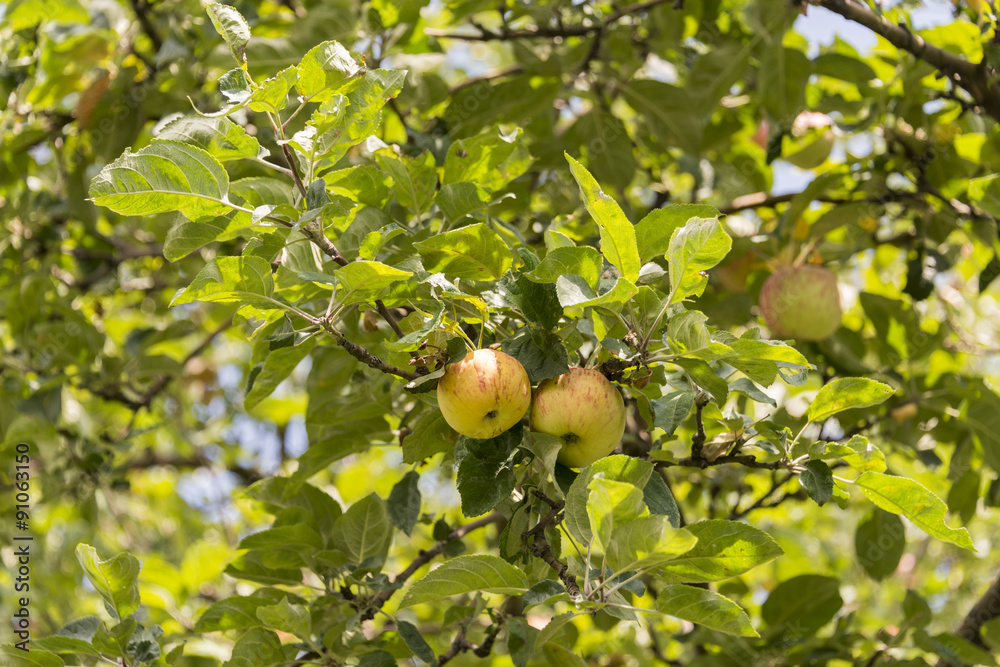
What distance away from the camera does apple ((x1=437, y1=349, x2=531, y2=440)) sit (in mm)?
1214

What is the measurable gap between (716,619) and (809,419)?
0.44 m

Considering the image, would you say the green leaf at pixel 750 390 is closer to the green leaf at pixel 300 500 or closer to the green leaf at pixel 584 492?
the green leaf at pixel 584 492

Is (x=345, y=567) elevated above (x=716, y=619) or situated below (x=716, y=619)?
below

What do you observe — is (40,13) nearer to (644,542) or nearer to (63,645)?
(63,645)

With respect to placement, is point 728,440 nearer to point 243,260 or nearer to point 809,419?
point 809,419

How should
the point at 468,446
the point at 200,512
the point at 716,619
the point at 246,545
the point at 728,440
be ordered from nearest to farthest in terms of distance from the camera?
the point at 716,619
the point at 468,446
the point at 728,440
the point at 246,545
the point at 200,512

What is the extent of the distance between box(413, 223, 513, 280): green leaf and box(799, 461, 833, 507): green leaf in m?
0.62

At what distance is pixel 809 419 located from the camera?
141cm

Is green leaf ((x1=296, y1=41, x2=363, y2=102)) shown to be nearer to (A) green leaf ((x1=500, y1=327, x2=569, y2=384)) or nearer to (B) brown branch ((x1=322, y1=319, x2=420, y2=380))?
(B) brown branch ((x1=322, y1=319, x2=420, y2=380))

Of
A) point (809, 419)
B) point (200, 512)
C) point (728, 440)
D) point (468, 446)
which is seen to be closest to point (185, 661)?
point (468, 446)

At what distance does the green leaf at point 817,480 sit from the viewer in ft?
4.30

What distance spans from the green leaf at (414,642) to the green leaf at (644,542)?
0.58 meters

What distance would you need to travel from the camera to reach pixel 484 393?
1210 millimetres

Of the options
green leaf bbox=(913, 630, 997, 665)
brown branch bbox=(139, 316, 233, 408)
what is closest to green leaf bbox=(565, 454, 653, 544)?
green leaf bbox=(913, 630, 997, 665)
